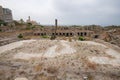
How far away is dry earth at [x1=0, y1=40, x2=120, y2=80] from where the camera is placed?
11344 millimetres

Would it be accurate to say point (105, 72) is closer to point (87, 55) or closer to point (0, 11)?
point (87, 55)

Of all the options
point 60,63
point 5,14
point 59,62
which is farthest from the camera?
point 5,14

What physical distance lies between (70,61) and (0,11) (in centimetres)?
5247

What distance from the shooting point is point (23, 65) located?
12.8 m

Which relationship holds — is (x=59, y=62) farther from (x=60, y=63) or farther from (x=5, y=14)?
(x=5, y=14)

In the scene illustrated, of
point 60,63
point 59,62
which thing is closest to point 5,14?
point 59,62

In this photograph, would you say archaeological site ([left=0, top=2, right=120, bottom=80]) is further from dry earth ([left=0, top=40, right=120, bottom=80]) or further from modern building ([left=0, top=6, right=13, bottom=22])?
modern building ([left=0, top=6, right=13, bottom=22])

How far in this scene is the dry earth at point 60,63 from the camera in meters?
11.3

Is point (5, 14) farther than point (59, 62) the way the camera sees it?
Yes

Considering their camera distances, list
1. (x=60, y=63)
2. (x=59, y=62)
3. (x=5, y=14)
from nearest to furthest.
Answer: (x=60, y=63), (x=59, y=62), (x=5, y=14)

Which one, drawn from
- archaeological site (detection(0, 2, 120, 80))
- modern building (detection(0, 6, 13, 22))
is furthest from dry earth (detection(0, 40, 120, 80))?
modern building (detection(0, 6, 13, 22))

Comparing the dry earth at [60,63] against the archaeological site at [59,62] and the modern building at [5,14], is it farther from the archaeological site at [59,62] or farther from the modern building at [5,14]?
the modern building at [5,14]

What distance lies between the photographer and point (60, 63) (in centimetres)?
1272

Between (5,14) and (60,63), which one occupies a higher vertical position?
(5,14)
